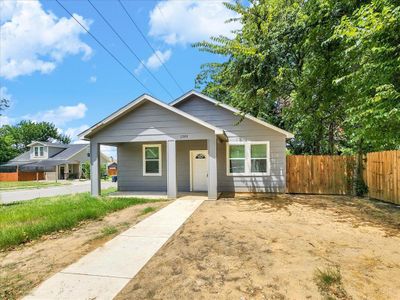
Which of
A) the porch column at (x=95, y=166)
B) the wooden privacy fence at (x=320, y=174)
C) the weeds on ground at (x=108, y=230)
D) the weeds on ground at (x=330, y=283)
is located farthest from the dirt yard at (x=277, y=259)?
the porch column at (x=95, y=166)

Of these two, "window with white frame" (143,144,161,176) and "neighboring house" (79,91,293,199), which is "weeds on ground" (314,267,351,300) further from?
"window with white frame" (143,144,161,176)

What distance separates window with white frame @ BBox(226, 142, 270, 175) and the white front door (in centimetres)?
128

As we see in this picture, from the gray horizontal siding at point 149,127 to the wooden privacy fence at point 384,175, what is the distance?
6.59 meters

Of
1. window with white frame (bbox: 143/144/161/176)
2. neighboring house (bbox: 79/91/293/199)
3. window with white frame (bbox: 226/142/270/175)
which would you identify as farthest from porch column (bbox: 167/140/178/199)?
window with white frame (bbox: 226/142/270/175)

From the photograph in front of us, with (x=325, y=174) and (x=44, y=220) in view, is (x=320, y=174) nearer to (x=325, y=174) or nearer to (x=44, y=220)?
(x=325, y=174)

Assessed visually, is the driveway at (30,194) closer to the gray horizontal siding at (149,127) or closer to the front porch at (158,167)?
the front porch at (158,167)

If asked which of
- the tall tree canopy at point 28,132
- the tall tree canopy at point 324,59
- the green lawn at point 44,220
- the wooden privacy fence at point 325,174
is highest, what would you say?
the tall tree canopy at point 28,132

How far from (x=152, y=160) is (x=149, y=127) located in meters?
2.71

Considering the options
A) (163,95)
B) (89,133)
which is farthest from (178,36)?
(163,95)

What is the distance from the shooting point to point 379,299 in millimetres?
3223

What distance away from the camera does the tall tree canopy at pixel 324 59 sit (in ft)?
21.4

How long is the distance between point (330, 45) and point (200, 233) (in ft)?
25.3

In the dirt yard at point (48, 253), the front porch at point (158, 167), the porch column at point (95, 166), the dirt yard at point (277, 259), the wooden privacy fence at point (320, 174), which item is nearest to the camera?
the dirt yard at point (277, 259)

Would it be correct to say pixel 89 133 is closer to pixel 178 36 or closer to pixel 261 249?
pixel 178 36
